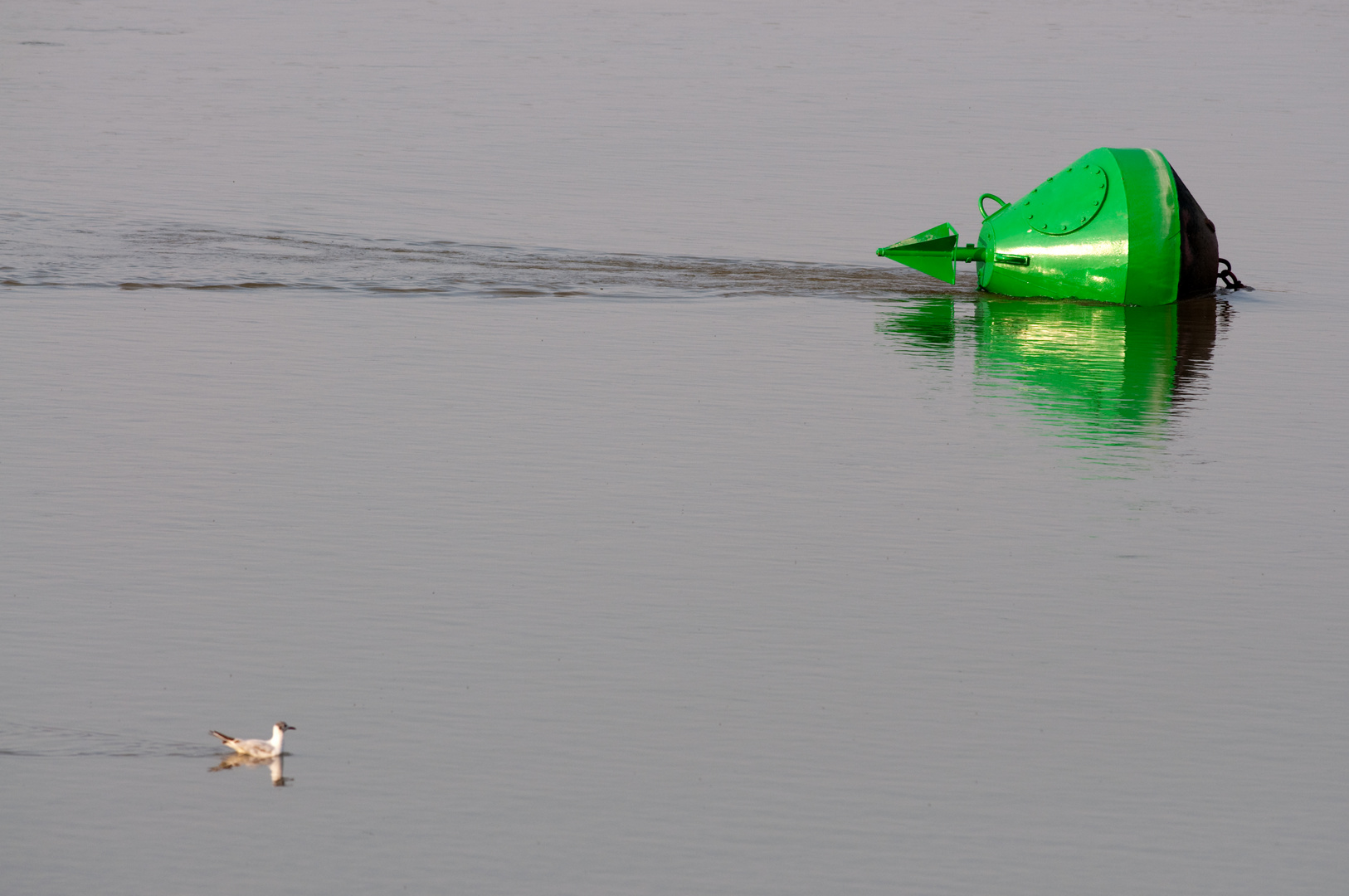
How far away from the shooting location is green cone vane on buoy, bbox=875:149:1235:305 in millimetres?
19734

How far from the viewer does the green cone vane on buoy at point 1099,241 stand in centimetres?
1973

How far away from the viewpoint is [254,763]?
27.1ft

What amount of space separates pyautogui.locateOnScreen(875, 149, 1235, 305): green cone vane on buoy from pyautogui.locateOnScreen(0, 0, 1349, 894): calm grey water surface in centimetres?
47

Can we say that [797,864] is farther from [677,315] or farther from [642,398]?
[677,315]

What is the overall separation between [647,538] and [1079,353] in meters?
7.78

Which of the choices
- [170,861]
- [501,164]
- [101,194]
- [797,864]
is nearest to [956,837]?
[797,864]

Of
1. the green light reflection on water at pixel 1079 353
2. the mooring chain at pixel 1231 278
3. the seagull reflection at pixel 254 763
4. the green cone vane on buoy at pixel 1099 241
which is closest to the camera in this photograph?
the seagull reflection at pixel 254 763

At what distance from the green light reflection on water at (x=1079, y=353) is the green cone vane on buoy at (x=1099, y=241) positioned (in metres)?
0.28

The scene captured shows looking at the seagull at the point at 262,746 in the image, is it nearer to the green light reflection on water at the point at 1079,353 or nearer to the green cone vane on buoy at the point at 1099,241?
the green light reflection on water at the point at 1079,353

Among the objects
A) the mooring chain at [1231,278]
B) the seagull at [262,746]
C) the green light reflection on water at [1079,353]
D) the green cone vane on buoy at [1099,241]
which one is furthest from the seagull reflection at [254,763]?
the mooring chain at [1231,278]

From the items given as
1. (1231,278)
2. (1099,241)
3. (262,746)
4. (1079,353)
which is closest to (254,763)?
(262,746)

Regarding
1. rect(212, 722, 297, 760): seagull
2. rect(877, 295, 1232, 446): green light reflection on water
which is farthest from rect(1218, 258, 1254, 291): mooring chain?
rect(212, 722, 297, 760): seagull

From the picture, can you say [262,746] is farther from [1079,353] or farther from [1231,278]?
[1231,278]

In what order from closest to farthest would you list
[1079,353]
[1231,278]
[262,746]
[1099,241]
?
[262,746], [1079,353], [1099,241], [1231,278]
